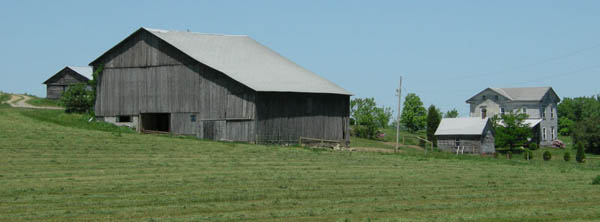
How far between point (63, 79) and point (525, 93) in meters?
58.6

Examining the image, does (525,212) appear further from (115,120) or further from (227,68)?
(115,120)

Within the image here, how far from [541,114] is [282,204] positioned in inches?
3228

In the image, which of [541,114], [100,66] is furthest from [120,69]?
[541,114]

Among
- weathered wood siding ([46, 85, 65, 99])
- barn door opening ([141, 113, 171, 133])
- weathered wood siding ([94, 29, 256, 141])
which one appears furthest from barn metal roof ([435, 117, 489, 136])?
weathered wood siding ([46, 85, 65, 99])

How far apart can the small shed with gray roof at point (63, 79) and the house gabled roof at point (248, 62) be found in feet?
94.9

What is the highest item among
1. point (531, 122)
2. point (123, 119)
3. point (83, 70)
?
point (83, 70)

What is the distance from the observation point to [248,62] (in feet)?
194

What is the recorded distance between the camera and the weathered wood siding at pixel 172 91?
5356cm

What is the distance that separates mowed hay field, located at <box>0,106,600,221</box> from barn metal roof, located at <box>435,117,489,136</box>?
38758 mm

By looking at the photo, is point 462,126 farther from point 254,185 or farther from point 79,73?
point 254,185

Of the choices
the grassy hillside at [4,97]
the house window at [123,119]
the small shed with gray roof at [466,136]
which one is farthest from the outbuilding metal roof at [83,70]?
the small shed with gray roof at [466,136]

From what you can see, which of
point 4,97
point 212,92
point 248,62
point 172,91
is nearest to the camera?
point 212,92

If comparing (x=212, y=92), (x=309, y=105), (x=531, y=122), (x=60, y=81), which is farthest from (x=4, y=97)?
(x=531, y=122)

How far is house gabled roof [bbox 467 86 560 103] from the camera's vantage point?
328ft
